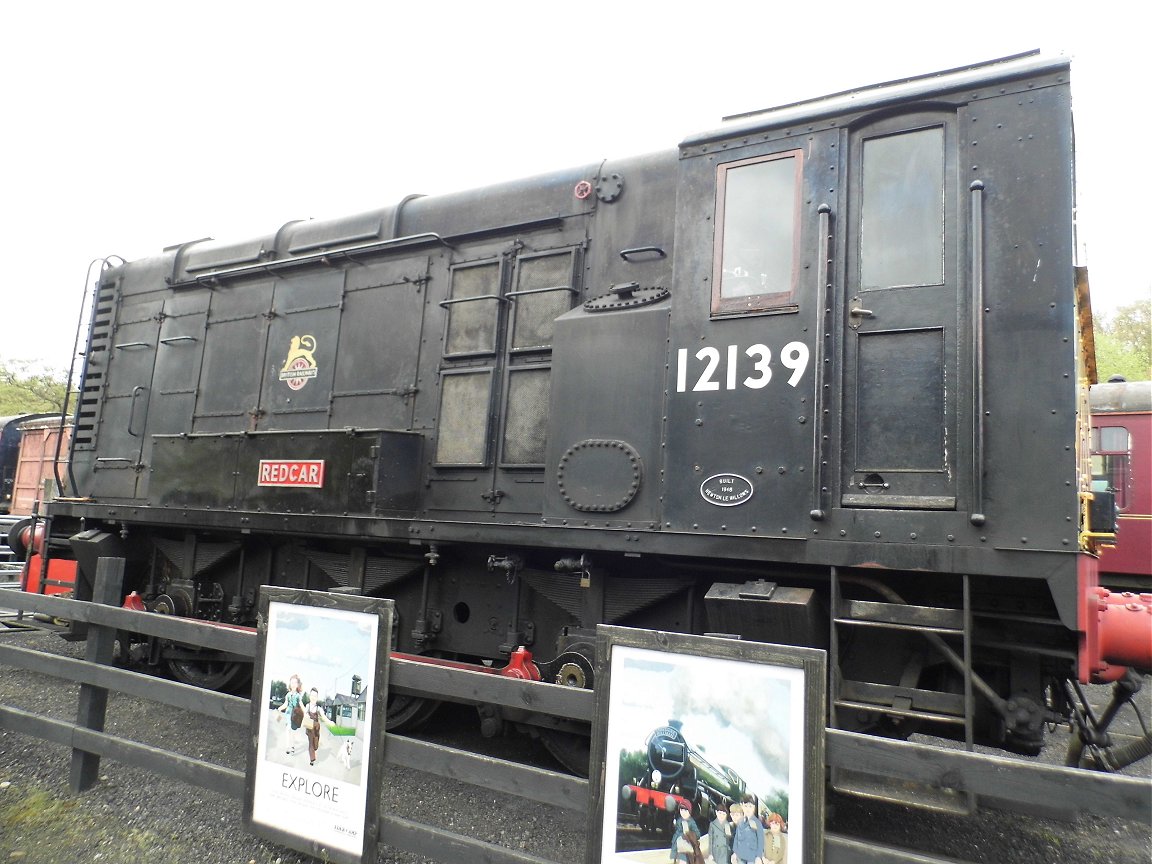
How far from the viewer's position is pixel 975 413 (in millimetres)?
3289

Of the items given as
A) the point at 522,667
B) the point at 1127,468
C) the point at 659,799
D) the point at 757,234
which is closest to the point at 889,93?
the point at 757,234

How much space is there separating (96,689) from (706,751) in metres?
3.66

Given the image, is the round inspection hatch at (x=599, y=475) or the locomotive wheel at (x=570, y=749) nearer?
the round inspection hatch at (x=599, y=475)

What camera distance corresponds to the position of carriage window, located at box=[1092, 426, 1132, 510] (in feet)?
34.5

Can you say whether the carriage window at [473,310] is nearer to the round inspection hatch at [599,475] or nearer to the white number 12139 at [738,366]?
the round inspection hatch at [599,475]

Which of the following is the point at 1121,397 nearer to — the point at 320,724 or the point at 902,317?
the point at 902,317

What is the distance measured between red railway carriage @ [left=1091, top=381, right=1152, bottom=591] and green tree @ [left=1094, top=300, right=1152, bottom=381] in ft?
48.7

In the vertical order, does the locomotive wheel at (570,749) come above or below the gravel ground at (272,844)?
above

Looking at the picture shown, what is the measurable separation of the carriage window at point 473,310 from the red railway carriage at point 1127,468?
8.88 meters

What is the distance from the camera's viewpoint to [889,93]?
3.72 metres

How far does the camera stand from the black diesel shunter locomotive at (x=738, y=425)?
10.8 feet

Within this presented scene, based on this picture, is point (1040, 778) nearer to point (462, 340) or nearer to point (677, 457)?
point (677, 457)

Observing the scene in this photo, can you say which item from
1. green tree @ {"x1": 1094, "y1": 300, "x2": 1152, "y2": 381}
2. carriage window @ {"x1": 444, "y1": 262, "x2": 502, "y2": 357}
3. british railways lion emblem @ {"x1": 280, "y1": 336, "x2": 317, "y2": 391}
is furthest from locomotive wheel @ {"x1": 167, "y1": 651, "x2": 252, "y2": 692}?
green tree @ {"x1": 1094, "y1": 300, "x2": 1152, "y2": 381}

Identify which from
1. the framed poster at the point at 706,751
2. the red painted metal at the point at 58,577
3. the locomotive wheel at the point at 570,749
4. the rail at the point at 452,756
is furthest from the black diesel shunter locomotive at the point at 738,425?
the red painted metal at the point at 58,577
